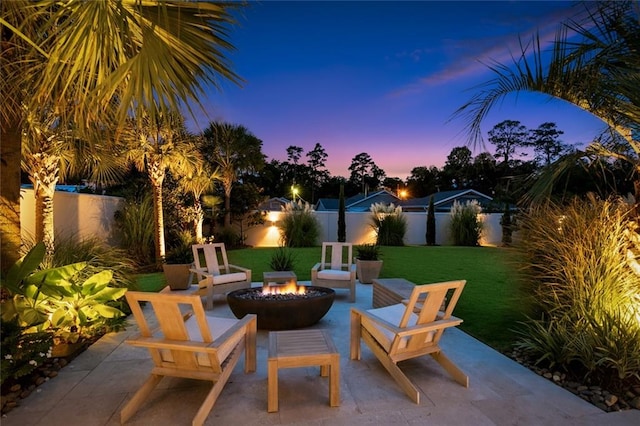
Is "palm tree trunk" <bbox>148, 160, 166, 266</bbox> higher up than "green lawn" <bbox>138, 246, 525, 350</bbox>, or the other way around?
"palm tree trunk" <bbox>148, 160, 166, 266</bbox>

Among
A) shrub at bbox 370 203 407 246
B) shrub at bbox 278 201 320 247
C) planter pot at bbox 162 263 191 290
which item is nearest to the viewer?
planter pot at bbox 162 263 191 290

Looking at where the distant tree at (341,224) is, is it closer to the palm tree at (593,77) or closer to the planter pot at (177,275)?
the planter pot at (177,275)

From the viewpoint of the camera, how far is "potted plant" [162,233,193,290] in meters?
6.39

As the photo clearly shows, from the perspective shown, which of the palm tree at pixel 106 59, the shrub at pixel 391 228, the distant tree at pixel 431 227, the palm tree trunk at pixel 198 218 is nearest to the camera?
the palm tree at pixel 106 59

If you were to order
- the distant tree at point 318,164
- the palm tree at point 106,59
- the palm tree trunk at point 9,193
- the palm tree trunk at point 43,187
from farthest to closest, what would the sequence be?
the distant tree at point 318,164, the palm tree trunk at point 43,187, the palm tree trunk at point 9,193, the palm tree at point 106,59

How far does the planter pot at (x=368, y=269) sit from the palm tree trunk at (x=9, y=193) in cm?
528

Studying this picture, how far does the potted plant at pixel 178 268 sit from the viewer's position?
21.0 feet

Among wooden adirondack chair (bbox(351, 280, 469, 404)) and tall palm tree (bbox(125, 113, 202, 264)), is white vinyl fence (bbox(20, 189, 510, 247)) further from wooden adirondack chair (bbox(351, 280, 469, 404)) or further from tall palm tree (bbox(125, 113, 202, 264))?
wooden adirondack chair (bbox(351, 280, 469, 404))

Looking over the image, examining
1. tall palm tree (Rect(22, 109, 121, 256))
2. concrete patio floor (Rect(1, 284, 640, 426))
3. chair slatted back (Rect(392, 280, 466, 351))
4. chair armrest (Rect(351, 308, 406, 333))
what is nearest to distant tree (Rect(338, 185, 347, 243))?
tall palm tree (Rect(22, 109, 121, 256))

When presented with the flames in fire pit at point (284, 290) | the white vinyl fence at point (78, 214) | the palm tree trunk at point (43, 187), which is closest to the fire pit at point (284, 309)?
the flames in fire pit at point (284, 290)

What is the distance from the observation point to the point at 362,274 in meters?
7.01

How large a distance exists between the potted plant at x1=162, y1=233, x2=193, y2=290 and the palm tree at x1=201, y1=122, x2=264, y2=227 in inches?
263

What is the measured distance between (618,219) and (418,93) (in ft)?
22.3

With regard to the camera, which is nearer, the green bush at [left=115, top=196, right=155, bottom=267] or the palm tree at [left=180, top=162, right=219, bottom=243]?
the green bush at [left=115, top=196, right=155, bottom=267]
